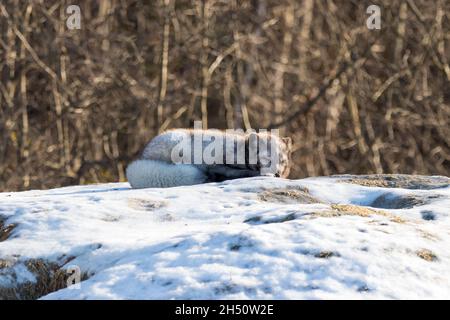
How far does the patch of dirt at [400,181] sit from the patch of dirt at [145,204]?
1572mm

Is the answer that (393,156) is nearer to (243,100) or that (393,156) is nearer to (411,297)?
(243,100)

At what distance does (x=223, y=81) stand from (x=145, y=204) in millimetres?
8873

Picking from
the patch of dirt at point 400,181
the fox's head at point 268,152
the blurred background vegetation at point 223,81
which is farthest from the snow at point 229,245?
the blurred background vegetation at point 223,81

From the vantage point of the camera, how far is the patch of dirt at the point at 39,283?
191 inches

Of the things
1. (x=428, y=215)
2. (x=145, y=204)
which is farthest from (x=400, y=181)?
(x=145, y=204)

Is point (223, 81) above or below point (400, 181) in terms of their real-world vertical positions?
above

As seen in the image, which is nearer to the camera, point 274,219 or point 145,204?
point 274,219

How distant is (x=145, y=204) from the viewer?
19.4ft

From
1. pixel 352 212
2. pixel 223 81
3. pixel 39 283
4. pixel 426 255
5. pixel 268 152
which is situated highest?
pixel 223 81

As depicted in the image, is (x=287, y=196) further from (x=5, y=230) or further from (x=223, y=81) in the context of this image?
(x=223, y=81)

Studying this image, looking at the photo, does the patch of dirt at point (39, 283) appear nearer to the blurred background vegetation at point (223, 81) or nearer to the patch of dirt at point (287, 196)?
the patch of dirt at point (287, 196)

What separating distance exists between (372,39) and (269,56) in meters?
1.58

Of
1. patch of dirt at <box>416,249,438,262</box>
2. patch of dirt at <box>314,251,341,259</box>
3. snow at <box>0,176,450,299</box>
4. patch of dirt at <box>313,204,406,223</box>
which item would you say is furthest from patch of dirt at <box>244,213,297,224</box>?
patch of dirt at <box>416,249,438,262</box>
